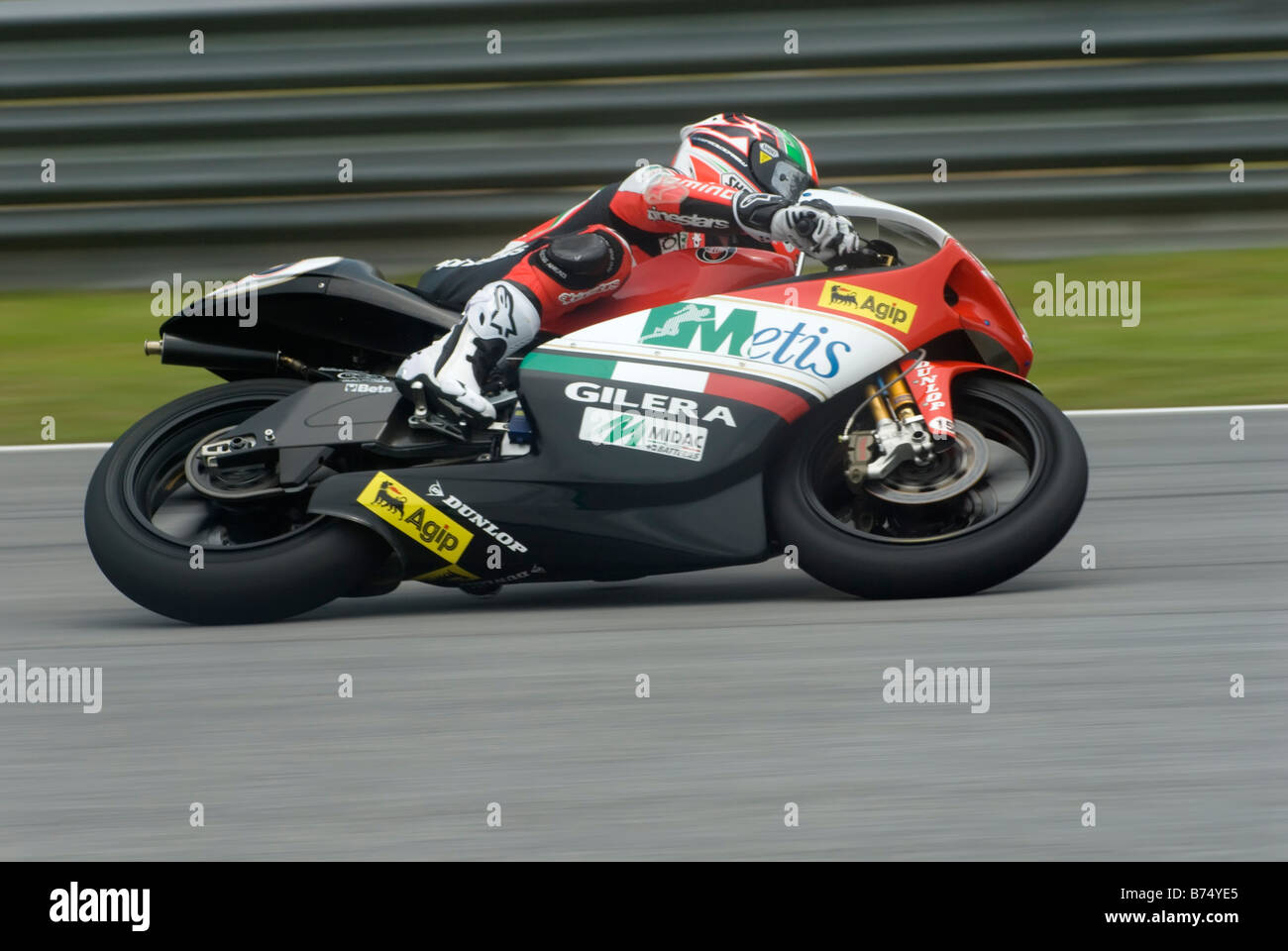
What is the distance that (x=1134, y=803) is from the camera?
3.12 metres

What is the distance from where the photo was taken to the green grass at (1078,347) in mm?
7414

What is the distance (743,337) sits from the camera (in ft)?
14.3

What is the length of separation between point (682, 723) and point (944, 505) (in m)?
1.07

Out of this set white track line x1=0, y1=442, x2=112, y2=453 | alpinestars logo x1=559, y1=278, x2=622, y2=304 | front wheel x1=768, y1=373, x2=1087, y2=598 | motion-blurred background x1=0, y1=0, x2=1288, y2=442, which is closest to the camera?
front wheel x1=768, y1=373, x2=1087, y2=598

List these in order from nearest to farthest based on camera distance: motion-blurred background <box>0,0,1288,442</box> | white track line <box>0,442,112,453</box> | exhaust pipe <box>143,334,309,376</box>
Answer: exhaust pipe <box>143,334,309,376</box>
white track line <box>0,442,112,453</box>
motion-blurred background <box>0,0,1288,442</box>

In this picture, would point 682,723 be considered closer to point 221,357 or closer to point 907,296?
point 907,296

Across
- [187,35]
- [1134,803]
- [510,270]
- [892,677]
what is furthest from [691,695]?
[187,35]

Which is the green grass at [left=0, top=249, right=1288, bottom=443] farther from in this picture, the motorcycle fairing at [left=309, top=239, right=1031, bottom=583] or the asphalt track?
the motorcycle fairing at [left=309, top=239, right=1031, bottom=583]

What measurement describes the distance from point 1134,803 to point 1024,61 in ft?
21.5

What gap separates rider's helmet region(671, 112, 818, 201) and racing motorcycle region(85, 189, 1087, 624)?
134 millimetres

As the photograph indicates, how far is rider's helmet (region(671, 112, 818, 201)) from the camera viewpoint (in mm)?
4402

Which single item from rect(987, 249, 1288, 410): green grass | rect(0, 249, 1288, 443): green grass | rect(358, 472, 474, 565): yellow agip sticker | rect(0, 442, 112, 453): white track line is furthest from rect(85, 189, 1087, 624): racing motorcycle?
rect(987, 249, 1288, 410): green grass

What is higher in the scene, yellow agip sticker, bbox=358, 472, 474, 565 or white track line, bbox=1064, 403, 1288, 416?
yellow agip sticker, bbox=358, 472, 474, 565

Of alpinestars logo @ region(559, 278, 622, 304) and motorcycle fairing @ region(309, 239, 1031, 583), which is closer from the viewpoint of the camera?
motorcycle fairing @ region(309, 239, 1031, 583)
